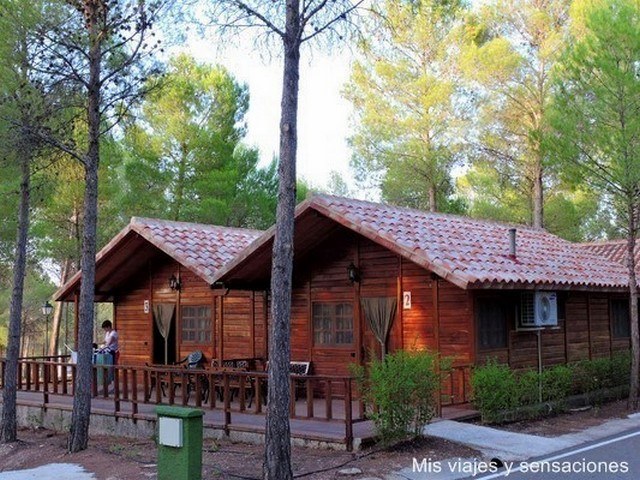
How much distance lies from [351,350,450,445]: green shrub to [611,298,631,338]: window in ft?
30.2

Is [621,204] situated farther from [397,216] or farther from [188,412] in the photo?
[188,412]

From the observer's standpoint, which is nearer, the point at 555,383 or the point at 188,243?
the point at 555,383

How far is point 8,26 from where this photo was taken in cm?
1248

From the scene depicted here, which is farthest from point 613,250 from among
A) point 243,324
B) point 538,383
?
point 243,324

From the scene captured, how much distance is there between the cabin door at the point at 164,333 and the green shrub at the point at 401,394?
886 centimetres

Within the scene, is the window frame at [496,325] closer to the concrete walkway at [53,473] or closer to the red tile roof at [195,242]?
the red tile roof at [195,242]

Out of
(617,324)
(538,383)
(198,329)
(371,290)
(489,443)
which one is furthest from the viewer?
(617,324)

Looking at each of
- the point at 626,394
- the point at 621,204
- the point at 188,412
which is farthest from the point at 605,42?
the point at 188,412

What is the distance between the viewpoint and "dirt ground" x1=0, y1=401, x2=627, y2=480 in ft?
30.2

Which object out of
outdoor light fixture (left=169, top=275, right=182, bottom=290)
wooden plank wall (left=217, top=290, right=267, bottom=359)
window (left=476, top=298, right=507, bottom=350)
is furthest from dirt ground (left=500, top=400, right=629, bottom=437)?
outdoor light fixture (left=169, top=275, right=182, bottom=290)

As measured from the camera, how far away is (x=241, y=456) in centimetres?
1039

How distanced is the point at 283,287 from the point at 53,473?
449 cm

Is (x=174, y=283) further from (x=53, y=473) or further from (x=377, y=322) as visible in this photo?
(x=53, y=473)

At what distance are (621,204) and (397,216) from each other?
15.9ft
